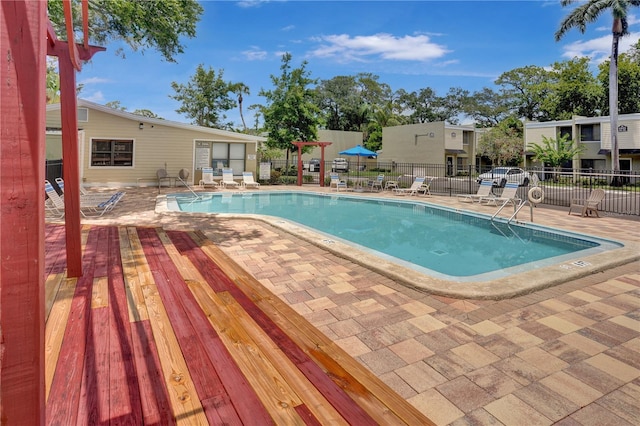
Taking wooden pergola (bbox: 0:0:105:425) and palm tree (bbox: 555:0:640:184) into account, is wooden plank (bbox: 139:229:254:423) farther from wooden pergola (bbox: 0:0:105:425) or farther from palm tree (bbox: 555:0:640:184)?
palm tree (bbox: 555:0:640:184)

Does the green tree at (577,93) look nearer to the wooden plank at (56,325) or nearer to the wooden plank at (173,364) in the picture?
the wooden plank at (173,364)

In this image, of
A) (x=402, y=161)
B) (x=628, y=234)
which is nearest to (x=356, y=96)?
(x=402, y=161)

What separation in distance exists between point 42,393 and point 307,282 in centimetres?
287

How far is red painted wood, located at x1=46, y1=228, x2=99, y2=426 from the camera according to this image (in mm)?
1746

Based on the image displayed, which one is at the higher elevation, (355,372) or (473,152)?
(473,152)

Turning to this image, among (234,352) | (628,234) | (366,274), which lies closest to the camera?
(234,352)

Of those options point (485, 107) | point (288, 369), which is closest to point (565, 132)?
point (485, 107)

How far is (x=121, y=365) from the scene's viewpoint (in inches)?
86.0

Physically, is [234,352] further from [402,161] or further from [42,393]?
[402,161]

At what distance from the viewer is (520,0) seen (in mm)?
15336

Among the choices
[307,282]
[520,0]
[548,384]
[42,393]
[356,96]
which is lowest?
[548,384]

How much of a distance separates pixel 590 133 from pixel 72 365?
3253 centimetres

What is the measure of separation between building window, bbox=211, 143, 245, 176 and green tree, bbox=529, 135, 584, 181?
21.1 metres

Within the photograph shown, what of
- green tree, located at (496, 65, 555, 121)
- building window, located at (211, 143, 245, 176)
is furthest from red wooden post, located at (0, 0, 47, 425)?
green tree, located at (496, 65, 555, 121)
